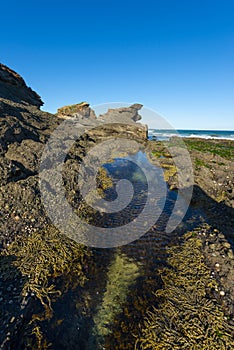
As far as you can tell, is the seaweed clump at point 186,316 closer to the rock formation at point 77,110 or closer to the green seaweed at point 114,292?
the green seaweed at point 114,292

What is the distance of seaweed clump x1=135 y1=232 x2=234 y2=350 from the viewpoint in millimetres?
5816

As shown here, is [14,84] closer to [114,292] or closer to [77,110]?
[77,110]

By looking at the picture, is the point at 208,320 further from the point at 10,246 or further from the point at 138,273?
the point at 10,246

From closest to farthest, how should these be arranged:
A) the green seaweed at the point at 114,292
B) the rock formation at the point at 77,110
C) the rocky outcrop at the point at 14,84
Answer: the green seaweed at the point at 114,292, the rocky outcrop at the point at 14,84, the rock formation at the point at 77,110

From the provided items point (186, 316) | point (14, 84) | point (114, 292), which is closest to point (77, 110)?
point (14, 84)

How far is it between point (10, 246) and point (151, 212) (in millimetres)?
8946

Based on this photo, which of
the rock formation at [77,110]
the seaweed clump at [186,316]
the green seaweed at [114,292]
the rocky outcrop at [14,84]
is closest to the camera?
the seaweed clump at [186,316]

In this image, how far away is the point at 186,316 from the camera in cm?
651

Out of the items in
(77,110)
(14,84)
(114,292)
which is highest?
(14,84)

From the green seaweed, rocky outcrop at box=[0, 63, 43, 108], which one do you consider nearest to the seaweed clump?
the green seaweed

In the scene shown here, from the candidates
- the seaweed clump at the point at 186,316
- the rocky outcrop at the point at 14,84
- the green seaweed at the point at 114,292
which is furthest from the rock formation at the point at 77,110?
the seaweed clump at the point at 186,316

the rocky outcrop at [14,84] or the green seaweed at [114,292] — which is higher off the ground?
the rocky outcrop at [14,84]

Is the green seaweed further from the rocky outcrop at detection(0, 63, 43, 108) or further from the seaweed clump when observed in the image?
the rocky outcrop at detection(0, 63, 43, 108)

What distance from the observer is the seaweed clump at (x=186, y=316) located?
5.82 m
